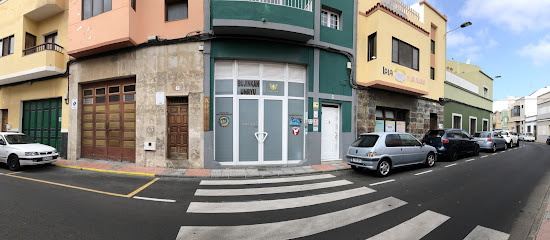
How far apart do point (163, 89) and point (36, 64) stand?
8.77 meters

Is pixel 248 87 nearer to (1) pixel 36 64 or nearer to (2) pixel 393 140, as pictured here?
(2) pixel 393 140

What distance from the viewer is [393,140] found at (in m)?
8.08

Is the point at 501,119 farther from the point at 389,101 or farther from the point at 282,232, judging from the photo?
the point at 282,232

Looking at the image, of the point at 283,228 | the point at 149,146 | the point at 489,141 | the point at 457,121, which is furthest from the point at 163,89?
the point at 457,121

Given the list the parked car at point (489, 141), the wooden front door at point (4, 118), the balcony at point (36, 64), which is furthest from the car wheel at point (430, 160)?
the wooden front door at point (4, 118)

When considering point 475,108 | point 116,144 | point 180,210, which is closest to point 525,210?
point 180,210

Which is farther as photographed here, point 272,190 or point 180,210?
point 272,190

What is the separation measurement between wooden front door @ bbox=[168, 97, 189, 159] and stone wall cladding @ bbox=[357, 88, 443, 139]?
862cm

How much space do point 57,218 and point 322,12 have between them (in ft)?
39.6

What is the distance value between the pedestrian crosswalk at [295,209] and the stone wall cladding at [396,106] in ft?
19.4

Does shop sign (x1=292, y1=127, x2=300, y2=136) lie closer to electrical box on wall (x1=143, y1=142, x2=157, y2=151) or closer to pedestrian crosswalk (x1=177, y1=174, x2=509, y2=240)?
pedestrian crosswalk (x1=177, y1=174, x2=509, y2=240)

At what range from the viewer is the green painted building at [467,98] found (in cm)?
1778

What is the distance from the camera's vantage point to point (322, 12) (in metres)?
10.9

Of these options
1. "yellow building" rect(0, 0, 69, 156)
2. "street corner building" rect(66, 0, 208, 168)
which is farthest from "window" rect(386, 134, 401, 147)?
"yellow building" rect(0, 0, 69, 156)
